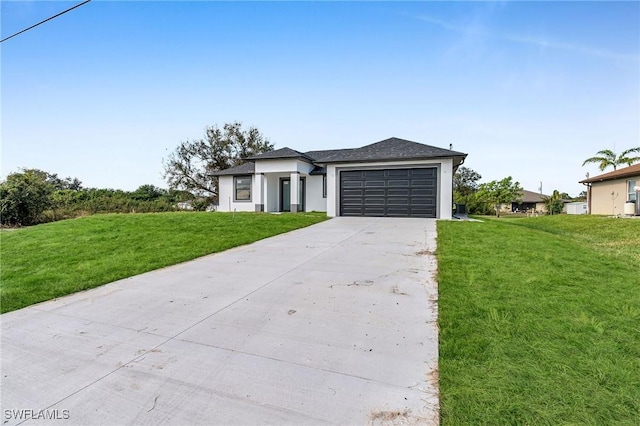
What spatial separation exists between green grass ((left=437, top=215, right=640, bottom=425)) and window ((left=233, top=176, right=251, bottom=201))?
15727 mm

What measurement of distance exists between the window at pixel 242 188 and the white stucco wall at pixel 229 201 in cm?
28

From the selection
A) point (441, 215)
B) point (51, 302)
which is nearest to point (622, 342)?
point (51, 302)

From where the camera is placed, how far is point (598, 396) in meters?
2.00

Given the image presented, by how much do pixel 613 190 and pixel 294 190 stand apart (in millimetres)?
21975

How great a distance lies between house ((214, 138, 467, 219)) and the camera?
1390cm

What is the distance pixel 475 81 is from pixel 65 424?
1614 centimetres

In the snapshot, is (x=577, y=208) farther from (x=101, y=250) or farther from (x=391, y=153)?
(x=101, y=250)

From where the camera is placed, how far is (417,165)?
46.4ft

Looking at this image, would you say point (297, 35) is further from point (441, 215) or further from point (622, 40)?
point (622, 40)

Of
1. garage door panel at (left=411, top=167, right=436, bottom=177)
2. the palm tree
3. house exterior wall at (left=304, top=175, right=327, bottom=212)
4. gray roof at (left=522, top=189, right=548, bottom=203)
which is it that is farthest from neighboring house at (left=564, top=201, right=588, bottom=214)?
house exterior wall at (left=304, top=175, right=327, bottom=212)

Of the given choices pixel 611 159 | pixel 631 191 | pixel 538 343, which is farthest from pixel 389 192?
pixel 611 159

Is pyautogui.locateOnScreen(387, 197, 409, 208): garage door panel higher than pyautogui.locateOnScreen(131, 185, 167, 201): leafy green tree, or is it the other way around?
pyautogui.locateOnScreen(131, 185, 167, 201): leafy green tree

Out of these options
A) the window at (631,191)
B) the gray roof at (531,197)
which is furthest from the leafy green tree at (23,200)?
the gray roof at (531,197)

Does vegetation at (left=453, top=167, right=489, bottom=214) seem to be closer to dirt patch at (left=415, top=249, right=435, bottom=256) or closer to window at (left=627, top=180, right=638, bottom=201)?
window at (left=627, top=180, right=638, bottom=201)
